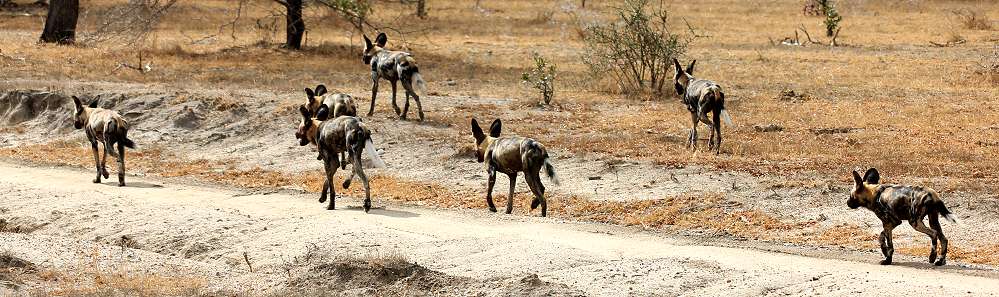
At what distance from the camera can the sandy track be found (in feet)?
42.7

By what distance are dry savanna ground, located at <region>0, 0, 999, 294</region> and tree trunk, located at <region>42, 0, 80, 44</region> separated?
0.42 meters

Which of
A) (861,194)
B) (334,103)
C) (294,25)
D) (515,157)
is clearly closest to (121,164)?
(334,103)

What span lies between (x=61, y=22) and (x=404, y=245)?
23.4 m

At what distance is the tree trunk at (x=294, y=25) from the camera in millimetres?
35094

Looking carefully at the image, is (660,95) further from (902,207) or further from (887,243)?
(902,207)

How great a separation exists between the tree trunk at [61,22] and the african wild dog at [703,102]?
1907 cm

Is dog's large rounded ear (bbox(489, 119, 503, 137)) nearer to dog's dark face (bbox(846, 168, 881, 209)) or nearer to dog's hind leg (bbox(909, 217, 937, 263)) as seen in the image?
dog's dark face (bbox(846, 168, 881, 209))

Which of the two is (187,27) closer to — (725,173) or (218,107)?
(218,107)

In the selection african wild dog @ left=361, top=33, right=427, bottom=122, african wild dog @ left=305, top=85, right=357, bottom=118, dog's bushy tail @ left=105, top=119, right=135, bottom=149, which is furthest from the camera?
african wild dog @ left=361, top=33, right=427, bottom=122

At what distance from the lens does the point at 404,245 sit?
49.8 ft

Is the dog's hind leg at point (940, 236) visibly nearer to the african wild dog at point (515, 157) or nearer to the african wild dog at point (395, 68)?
the african wild dog at point (515, 157)

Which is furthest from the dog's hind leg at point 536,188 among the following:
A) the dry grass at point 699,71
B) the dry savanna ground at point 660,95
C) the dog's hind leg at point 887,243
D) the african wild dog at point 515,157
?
the dog's hind leg at point 887,243

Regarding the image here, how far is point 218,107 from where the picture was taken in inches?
1024

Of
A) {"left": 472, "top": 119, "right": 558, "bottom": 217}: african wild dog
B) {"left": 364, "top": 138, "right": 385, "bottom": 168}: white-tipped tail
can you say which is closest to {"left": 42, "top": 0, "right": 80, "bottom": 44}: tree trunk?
{"left": 364, "top": 138, "right": 385, "bottom": 168}: white-tipped tail
